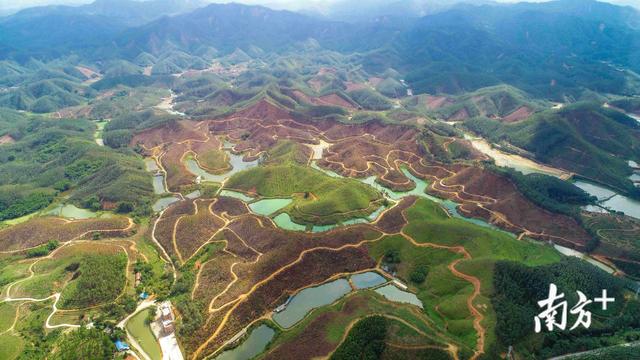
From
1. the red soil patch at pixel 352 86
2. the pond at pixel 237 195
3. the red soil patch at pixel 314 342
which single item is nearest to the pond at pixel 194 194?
the pond at pixel 237 195

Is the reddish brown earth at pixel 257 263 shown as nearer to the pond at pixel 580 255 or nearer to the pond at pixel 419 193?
the pond at pixel 419 193

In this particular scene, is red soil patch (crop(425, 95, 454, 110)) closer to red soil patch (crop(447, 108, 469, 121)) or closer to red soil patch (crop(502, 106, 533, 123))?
red soil patch (crop(447, 108, 469, 121))

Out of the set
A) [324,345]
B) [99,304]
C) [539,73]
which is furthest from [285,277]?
[539,73]

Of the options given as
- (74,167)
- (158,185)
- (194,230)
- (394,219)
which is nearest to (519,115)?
(394,219)

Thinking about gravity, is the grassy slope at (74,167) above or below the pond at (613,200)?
below

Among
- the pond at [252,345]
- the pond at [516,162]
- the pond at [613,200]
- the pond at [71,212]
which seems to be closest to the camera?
the pond at [252,345]

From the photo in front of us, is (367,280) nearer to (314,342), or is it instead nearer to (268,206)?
(314,342)

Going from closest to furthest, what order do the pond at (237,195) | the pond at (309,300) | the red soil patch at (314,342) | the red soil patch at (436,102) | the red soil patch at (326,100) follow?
the red soil patch at (314,342) → the pond at (309,300) → the pond at (237,195) → the red soil patch at (326,100) → the red soil patch at (436,102)
